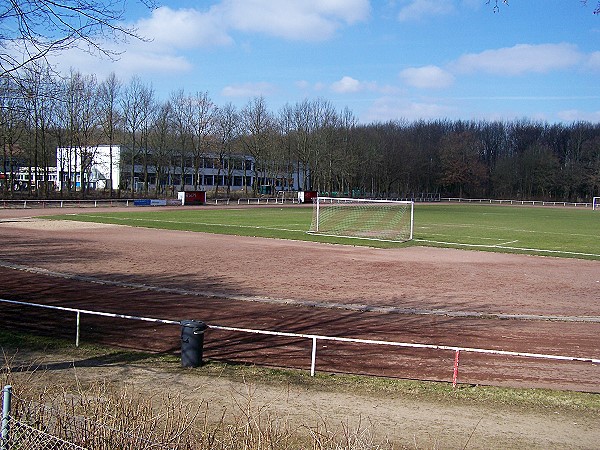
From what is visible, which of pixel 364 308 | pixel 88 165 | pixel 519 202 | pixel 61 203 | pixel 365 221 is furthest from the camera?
pixel 519 202

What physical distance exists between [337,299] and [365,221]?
35.7m

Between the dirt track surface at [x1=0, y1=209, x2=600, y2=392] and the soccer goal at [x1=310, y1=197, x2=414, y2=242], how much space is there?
8.70m

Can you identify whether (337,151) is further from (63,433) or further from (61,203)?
(63,433)

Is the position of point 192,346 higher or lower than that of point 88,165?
lower

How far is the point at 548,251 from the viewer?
107 feet

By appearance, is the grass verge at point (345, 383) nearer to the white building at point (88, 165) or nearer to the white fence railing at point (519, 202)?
the white building at point (88, 165)

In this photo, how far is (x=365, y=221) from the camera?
53.4 meters

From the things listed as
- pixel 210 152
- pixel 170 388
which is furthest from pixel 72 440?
pixel 210 152

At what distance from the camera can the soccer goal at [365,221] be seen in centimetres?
4059

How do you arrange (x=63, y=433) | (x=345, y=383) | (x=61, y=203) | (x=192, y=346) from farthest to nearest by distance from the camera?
(x=61, y=203), (x=192, y=346), (x=345, y=383), (x=63, y=433)

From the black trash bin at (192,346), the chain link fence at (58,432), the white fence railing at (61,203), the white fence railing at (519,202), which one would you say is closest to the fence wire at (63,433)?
the chain link fence at (58,432)

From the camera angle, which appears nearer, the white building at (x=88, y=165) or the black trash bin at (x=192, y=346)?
the black trash bin at (x=192, y=346)

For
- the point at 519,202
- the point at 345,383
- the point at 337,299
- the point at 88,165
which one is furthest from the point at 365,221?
the point at 519,202

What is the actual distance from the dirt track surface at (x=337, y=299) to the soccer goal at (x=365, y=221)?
8.70 meters
